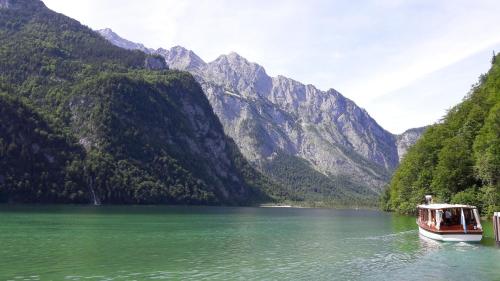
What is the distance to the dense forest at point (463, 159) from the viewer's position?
86750mm

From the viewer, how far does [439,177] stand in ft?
346

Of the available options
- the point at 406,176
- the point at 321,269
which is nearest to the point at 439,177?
the point at 406,176

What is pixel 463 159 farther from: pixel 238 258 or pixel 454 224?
pixel 238 258

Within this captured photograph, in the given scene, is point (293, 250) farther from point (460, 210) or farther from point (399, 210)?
point (399, 210)

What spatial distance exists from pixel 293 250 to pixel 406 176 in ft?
284

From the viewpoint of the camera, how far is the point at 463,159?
10075 cm

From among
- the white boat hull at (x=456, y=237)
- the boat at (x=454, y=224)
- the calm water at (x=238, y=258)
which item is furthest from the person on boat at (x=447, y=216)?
the calm water at (x=238, y=258)

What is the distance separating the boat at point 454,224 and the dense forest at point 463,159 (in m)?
23.1

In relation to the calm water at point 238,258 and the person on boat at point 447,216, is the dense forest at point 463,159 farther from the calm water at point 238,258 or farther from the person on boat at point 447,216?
the person on boat at point 447,216

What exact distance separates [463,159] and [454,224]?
134ft

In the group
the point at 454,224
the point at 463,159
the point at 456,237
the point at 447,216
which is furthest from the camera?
the point at 463,159

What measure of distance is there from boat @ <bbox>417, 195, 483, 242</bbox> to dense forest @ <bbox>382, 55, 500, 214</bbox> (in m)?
23.1

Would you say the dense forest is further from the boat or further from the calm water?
the boat

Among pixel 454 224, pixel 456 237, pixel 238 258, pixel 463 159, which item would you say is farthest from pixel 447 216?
pixel 463 159
